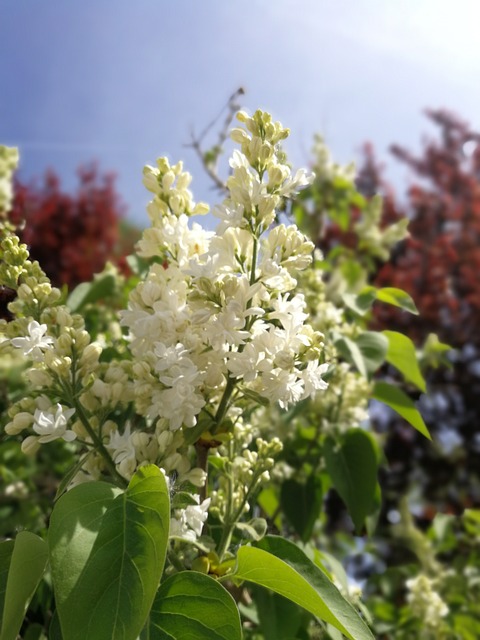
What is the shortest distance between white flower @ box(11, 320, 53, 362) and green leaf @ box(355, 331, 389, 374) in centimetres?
73

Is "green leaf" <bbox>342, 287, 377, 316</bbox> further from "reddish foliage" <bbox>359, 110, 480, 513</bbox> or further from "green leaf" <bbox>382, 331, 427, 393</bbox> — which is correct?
"reddish foliage" <bbox>359, 110, 480, 513</bbox>

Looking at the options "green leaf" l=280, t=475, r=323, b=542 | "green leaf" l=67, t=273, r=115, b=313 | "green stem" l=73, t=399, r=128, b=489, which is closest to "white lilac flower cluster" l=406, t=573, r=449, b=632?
"green leaf" l=280, t=475, r=323, b=542

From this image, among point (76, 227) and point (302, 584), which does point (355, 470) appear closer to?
point (302, 584)

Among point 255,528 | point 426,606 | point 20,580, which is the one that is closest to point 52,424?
point 20,580

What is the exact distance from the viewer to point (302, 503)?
4.71 feet

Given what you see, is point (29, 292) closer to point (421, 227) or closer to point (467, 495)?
point (467, 495)

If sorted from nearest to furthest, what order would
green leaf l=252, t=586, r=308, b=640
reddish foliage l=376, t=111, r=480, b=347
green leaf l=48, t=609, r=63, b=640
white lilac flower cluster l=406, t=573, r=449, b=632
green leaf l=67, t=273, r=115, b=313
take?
1. green leaf l=48, t=609, r=63, b=640
2. green leaf l=252, t=586, r=308, b=640
3. green leaf l=67, t=273, r=115, b=313
4. white lilac flower cluster l=406, t=573, r=449, b=632
5. reddish foliage l=376, t=111, r=480, b=347

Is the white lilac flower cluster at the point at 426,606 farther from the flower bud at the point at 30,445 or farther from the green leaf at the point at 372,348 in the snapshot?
the flower bud at the point at 30,445

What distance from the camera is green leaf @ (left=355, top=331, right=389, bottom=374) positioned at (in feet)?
4.41

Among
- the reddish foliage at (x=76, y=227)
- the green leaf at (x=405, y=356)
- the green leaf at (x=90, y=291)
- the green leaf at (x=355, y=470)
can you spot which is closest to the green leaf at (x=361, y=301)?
the green leaf at (x=405, y=356)

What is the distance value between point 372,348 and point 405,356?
10cm

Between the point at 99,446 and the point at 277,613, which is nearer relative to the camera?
the point at 99,446

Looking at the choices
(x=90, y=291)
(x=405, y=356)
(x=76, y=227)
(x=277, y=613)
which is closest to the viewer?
(x=277, y=613)

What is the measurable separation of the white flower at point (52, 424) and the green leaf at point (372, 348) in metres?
0.72
